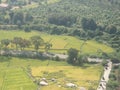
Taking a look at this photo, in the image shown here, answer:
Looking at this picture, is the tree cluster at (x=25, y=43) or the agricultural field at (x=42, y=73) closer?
the agricultural field at (x=42, y=73)

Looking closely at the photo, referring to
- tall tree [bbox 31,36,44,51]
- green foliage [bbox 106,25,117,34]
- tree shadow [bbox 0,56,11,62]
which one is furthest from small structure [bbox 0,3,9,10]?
tree shadow [bbox 0,56,11,62]

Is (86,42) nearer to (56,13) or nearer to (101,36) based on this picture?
(101,36)

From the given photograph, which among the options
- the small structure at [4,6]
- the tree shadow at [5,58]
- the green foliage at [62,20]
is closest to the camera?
the tree shadow at [5,58]

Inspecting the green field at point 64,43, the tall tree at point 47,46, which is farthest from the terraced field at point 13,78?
the green field at point 64,43

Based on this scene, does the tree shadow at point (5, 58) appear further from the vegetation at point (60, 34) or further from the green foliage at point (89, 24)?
the green foliage at point (89, 24)

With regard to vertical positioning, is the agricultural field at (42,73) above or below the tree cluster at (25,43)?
below

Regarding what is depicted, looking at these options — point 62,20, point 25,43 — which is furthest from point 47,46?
point 62,20
